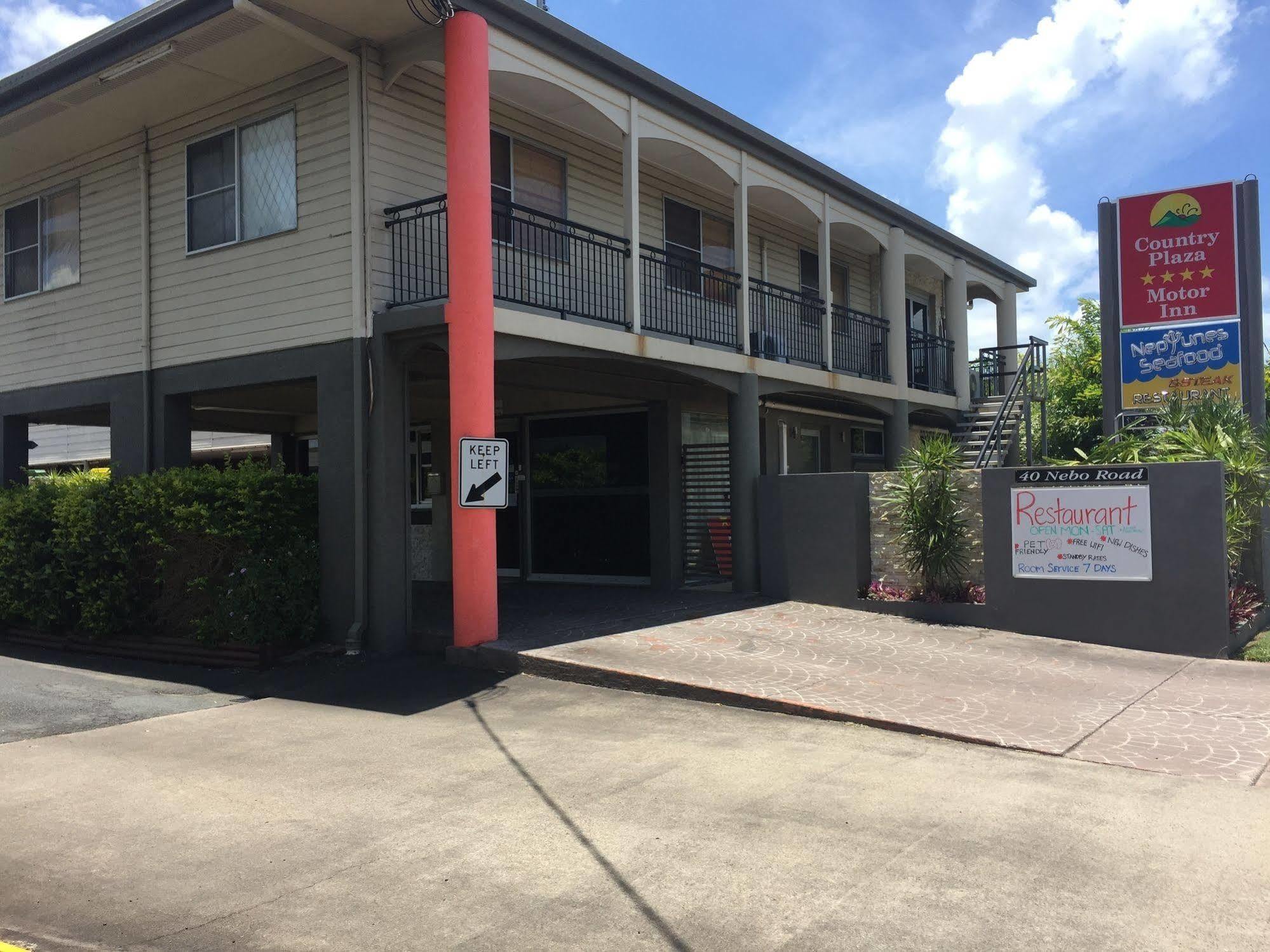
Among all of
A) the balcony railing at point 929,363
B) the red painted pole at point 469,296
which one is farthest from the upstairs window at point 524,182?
the balcony railing at point 929,363

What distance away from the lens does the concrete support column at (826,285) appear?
607 inches

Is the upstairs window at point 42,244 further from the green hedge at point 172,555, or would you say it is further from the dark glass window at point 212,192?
the green hedge at point 172,555

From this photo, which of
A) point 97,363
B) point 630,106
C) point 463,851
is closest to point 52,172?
point 97,363

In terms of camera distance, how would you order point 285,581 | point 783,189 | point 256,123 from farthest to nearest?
point 783,189, point 256,123, point 285,581

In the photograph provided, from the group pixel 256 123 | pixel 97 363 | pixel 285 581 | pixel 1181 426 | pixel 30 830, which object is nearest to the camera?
pixel 30 830

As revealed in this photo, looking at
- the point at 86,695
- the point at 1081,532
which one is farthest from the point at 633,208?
the point at 86,695

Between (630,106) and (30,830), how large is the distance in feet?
30.8

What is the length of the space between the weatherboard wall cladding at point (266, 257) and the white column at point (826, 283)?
748cm

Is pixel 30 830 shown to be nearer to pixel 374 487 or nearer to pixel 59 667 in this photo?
pixel 374 487

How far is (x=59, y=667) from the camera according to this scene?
10.7 meters

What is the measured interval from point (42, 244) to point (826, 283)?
11058mm

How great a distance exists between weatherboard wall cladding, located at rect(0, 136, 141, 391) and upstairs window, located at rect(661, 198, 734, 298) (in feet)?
22.6

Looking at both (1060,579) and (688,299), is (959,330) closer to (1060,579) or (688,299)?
(688,299)

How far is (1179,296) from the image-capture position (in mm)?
13781
